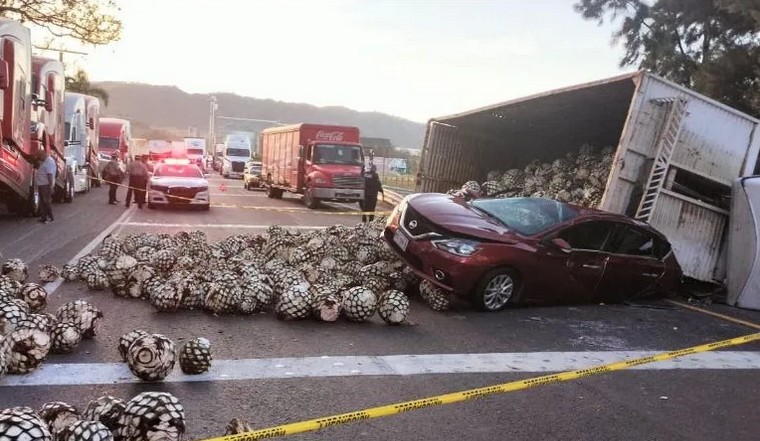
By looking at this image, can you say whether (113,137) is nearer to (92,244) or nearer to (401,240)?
(92,244)

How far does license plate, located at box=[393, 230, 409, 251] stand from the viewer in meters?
8.05

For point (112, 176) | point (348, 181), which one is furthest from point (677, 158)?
point (112, 176)

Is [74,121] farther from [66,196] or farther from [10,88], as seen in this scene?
[10,88]

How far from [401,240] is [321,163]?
1419cm

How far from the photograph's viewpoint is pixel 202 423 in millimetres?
3932

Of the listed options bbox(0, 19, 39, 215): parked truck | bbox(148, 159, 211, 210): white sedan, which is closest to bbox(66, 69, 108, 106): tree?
bbox(148, 159, 211, 210): white sedan

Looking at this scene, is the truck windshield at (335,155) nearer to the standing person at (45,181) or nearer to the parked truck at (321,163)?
the parked truck at (321,163)

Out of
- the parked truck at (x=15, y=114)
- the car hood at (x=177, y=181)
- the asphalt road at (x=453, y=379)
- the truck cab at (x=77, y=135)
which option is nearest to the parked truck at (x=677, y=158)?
the asphalt road at (x=453, y=379)

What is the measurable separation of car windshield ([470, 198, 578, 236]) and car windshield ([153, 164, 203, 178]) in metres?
12.4

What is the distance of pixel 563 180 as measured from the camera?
13.4 meters

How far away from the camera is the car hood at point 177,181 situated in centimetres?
1795

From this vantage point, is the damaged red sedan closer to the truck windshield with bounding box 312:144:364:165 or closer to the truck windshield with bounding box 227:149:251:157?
the truck windshield with bounding box 312:144:364:165

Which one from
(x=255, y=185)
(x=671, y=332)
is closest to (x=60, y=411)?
(x=671, y=332)

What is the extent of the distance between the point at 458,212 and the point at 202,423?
5157 mm
